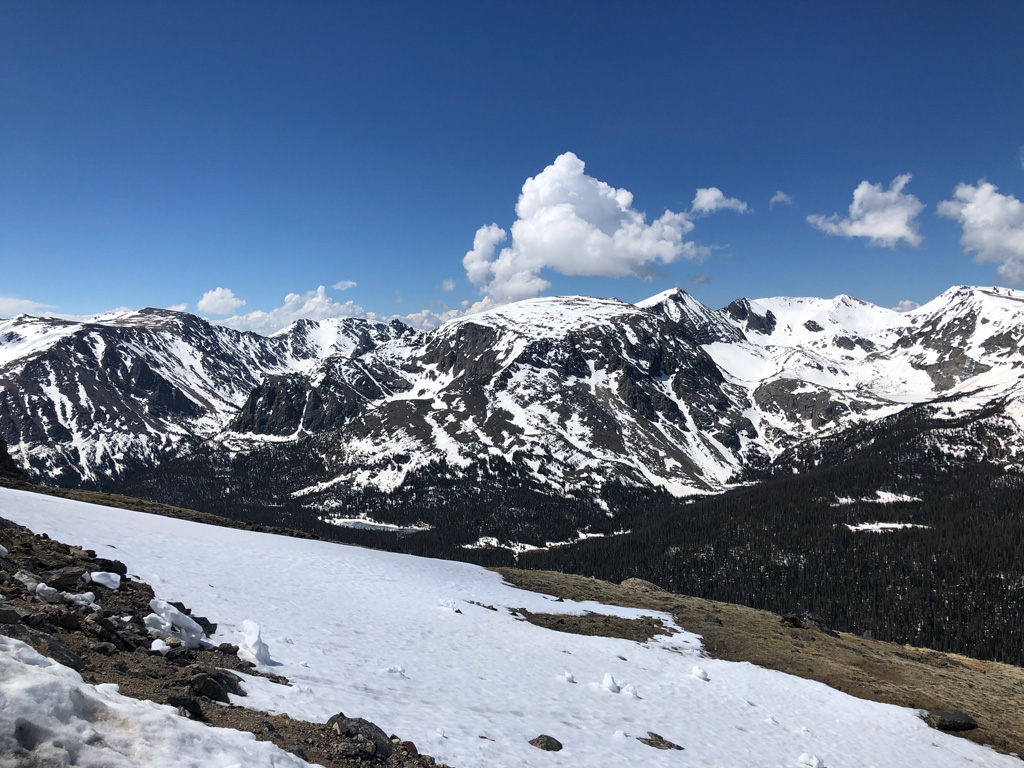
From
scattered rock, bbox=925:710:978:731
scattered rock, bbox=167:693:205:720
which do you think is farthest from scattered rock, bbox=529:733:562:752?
scattered rock, bbox=925:710:978:731

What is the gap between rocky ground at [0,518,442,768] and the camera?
464 inches

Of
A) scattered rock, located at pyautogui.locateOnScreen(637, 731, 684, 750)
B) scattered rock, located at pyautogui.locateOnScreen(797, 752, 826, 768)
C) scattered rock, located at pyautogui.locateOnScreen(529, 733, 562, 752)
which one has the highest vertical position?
scattered rock, located at pyautogui.locateOnScreen(529, 733, 562, 752)

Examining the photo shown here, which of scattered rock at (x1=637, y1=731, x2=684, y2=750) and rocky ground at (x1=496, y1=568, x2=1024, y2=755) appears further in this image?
rocky ground at (x1=496, y1=568, x2=1024, y2=755)

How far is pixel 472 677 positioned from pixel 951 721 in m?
30.4

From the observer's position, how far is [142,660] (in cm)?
1395

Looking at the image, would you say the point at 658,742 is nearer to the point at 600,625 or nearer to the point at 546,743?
the point at 546,743

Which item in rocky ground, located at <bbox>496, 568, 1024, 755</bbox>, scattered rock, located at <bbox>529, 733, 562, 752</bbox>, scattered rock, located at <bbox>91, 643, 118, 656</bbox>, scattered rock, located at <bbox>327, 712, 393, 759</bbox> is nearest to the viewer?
scattered rock, located at <bbox>327, 712, 393, 759</bbox>

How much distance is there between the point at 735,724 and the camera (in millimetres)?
24859

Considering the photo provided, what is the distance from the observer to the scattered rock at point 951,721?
3039 centimetres

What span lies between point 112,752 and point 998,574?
269m

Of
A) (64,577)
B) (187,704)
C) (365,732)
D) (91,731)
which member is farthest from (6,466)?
(91,731)

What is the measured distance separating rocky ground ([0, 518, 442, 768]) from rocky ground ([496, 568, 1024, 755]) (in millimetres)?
26455

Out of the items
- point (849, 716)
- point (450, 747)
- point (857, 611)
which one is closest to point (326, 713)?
point (450, 747)

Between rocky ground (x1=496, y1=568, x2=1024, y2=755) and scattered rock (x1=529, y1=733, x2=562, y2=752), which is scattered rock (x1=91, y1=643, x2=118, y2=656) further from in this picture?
rocky ground (x1=496, y1=568, x2=1024, y2=755)
